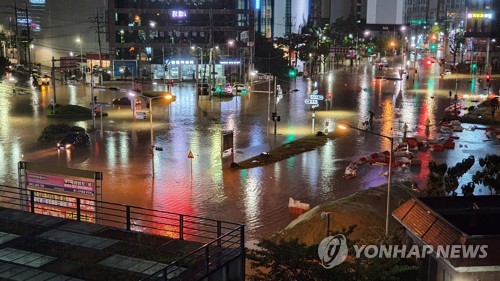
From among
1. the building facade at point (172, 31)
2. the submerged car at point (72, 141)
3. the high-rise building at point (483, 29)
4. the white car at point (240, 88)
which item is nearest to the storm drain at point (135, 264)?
the submerged car at point (72, 141)

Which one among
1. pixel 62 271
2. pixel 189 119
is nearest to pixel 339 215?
pixel 62 271

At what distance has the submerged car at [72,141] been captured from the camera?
1704 inches

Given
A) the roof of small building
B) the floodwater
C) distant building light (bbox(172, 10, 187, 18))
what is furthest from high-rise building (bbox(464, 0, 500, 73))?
the roof of small building

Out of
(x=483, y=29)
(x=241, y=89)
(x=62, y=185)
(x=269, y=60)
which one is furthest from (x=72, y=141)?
(x=483, y=29)

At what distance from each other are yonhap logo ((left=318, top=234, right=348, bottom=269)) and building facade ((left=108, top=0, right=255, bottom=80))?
310 ft

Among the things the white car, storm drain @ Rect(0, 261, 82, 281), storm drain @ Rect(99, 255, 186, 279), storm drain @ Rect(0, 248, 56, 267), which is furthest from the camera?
the white car

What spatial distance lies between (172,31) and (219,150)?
245 ft

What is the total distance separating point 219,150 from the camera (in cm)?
4291

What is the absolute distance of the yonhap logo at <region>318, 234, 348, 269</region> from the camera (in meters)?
15.3

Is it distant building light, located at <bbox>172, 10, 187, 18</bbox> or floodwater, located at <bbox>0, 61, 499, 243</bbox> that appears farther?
distant building light, located at <bbox>172, 10, 187, 18</bbox>

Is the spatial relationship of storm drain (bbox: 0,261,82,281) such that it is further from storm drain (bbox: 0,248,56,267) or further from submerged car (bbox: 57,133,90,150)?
submerged car (bbox: 57,133,90,150)

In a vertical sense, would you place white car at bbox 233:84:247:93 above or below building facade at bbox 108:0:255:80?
below

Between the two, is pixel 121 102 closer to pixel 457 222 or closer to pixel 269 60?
pixel 269 60

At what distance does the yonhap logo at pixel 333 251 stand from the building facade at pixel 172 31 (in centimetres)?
9447
